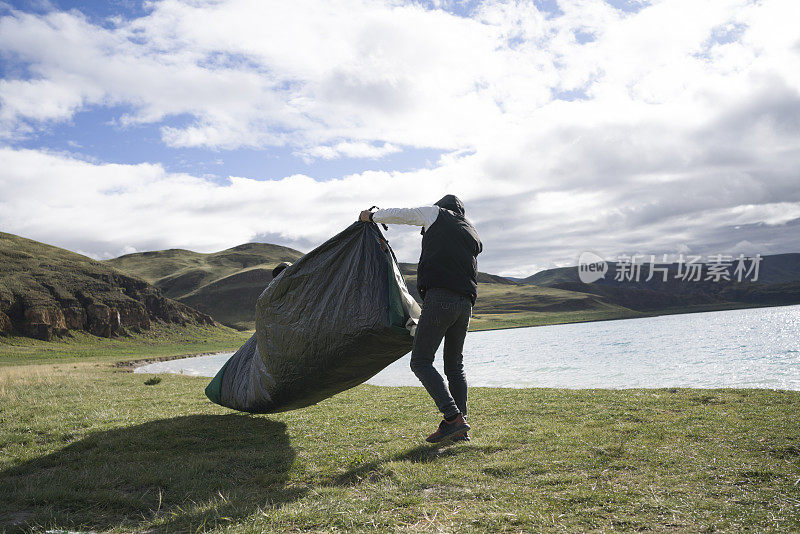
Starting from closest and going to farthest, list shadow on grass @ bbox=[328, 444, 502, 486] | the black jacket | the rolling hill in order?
1. shadow on grass @ bbox=[328, 444, 502, 486]
2. the black jacket
3. the rolling hill

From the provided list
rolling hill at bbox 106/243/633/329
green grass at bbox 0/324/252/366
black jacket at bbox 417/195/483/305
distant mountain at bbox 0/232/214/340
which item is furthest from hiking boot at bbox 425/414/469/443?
rolling hill at bbox 106/243/633/329

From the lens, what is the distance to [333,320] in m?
5.89

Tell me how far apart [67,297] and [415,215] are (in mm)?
91108

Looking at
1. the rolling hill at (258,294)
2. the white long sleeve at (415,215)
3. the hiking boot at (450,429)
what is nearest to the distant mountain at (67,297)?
the rolling hill at (258,294)

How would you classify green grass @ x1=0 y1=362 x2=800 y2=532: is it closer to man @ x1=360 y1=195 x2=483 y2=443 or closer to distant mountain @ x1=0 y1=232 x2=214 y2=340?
man @ x1=360 y1=195 x2=483 y2=443

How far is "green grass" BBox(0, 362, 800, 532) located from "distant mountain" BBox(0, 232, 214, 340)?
76549 millimetres

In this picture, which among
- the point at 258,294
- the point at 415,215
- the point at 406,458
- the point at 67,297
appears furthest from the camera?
the point at 258,294

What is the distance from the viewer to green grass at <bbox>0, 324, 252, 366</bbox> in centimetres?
5072

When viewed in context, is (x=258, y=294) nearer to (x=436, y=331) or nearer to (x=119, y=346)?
(x=119, y=346)

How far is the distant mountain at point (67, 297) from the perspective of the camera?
6806 centimetres

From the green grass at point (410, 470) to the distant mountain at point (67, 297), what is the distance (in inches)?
3014

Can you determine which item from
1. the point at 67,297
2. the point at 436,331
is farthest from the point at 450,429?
the point at 67,297

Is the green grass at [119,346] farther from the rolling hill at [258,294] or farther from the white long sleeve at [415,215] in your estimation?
the white long sleeve at [415,215]

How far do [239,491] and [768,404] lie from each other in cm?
826
